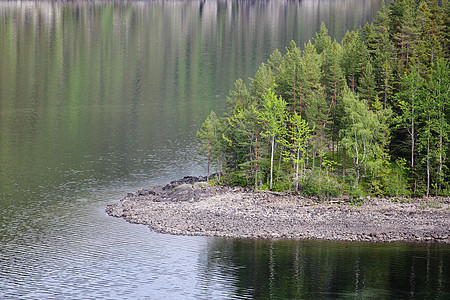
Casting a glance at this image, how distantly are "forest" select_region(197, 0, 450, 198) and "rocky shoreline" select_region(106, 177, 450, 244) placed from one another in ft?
10.5

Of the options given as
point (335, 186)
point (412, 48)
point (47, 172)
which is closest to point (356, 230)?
point (335, 186)

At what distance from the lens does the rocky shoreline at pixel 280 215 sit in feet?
208

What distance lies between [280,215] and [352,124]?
16.7 meters

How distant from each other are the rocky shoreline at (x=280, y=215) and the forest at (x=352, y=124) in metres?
3.19

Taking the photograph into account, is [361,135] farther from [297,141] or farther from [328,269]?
[328,269]

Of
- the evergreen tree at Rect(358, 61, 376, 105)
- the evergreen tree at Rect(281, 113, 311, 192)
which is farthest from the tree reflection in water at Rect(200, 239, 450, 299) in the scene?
the evergreen tree at Rect(358, 61, 376, 105)

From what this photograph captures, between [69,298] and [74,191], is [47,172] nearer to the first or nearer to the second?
[74,191]

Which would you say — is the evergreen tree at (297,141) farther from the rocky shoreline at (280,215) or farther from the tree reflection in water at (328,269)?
the tree reflection in water at (328,269)

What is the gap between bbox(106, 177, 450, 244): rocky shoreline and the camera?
63.4 metres

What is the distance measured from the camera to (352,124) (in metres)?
76.8

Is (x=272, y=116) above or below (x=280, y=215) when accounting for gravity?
above

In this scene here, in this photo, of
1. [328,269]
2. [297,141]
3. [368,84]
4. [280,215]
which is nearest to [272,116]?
[297,141]

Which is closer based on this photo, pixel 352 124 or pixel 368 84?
pixel 352 124

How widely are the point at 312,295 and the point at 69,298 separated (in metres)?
20.1
